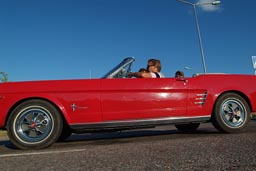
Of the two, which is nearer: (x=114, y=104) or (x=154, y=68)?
(x=114, y=104)

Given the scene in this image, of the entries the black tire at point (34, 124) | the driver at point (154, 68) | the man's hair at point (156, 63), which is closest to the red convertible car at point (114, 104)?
the black tire at point (34, 124)

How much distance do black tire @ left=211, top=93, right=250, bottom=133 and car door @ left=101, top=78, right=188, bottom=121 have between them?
1.90 feet

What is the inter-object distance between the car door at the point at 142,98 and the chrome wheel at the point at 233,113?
701 millimetres

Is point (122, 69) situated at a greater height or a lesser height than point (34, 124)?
greater

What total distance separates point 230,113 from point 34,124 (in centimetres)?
307

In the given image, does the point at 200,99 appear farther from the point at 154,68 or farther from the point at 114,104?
the point at 114,104

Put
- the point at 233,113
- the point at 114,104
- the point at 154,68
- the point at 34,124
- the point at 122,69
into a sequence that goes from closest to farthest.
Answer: the point at 34,124, the point at 114,104, the point at 233,113, the point at 122,69, the point at 154,68

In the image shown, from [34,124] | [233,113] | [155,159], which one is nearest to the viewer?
[155,159]

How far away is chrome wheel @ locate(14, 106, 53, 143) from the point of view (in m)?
4.14

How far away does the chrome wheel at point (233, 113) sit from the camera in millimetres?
4766

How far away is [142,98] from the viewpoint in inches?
175

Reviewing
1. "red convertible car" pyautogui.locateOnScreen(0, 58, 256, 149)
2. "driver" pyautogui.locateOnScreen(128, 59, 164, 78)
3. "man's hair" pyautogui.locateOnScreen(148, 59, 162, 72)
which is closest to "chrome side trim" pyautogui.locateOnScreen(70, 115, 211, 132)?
"red convertible car" pyautogui.locateOnScreen(0, 58, 256, 149)

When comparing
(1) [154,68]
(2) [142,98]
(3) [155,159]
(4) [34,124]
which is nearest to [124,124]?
(2) [142,98]

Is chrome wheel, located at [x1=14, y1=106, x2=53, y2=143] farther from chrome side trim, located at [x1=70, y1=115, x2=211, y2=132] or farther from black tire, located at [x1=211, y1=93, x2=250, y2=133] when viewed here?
black tire, located at [x1=211, y1=93, x2=250, y2=133]
